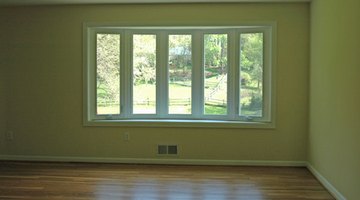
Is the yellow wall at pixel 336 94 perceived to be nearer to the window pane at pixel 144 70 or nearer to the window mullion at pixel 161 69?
the window mullion at pixel 161 69

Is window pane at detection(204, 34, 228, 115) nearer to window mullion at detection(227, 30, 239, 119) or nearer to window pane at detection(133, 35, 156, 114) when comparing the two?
window mullion at detection(227, 30, 239, 119)

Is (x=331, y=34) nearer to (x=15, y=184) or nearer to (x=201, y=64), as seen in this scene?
(x=201, y=64)

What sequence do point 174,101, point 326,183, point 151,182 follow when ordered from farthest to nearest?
point 174,101 < point 151,182 < point 326,183

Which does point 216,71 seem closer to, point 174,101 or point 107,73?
point 174,101

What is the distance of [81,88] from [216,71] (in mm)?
1918

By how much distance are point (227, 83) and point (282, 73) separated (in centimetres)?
77

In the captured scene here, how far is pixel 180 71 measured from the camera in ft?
17.0

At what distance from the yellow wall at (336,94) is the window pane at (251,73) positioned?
2.28ft

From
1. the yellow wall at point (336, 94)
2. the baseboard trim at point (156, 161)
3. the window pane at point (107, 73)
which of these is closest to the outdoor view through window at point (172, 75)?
the window pane at point (107, 73)

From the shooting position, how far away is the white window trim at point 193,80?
4.88m

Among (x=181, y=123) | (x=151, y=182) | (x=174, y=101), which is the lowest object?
(x=151, y=182)

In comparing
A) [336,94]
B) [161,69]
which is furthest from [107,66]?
[336,94]

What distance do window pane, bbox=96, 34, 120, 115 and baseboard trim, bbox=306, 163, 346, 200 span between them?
2.78m

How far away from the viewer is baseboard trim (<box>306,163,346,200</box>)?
3.59 metres
